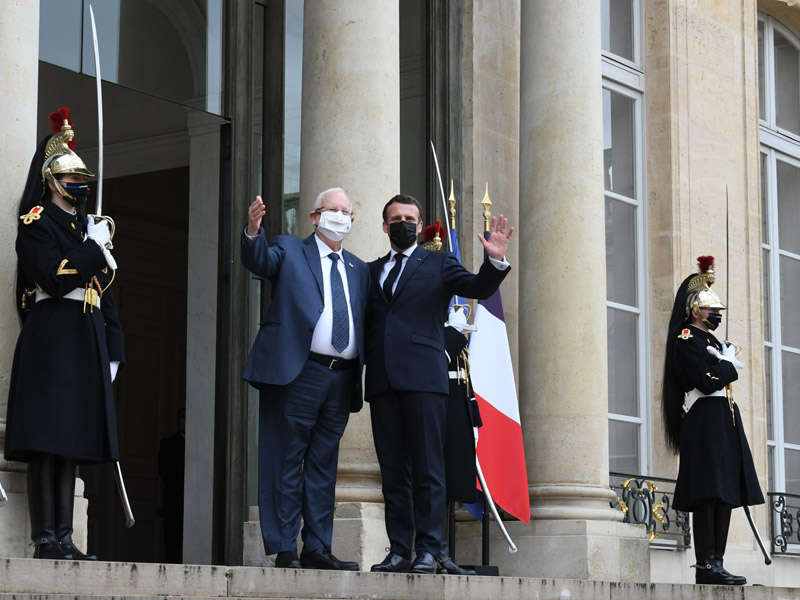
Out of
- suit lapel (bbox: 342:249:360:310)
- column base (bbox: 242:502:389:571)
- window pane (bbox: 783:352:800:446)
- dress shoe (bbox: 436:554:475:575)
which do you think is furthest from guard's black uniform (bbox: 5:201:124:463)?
window pane (bbox: 783:352:800:446)

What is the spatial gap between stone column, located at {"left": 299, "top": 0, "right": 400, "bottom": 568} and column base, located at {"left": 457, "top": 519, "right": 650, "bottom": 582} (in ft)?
5.25

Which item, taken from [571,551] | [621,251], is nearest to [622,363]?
[621,251]

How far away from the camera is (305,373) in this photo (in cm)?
609

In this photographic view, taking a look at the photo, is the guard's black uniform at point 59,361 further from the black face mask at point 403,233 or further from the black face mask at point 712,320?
the black face mask at point 712,320

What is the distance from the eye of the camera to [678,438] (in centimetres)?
883

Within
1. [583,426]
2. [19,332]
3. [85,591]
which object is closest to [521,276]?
[583,426]

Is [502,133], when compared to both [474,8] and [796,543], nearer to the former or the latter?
[474,8]

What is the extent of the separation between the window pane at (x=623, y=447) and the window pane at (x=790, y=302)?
278 centimetres

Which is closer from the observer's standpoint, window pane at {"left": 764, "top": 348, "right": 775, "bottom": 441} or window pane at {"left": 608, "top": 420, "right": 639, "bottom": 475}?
window pane at {"left": 608, "top": 420, "right": 639, "bottom": 475}

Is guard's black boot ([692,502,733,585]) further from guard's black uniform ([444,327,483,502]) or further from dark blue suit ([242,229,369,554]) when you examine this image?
dark blue suit ([242,229,369,554])

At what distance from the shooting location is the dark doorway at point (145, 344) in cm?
1312

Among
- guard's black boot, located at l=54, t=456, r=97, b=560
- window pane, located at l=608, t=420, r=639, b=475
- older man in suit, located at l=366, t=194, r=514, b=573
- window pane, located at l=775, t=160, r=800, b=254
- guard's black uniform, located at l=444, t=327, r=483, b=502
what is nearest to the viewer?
guard's black boot, located at l=54, t=456, r=97, b=560

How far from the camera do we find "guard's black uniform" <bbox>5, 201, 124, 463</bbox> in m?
5.69

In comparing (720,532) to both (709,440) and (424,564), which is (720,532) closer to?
(709,440)
